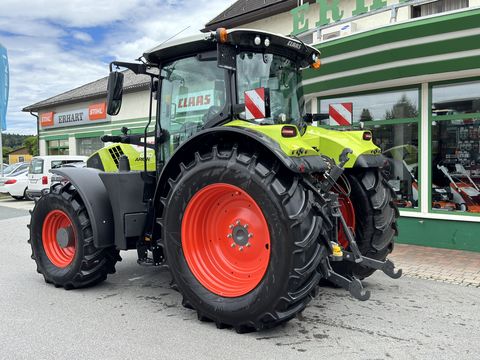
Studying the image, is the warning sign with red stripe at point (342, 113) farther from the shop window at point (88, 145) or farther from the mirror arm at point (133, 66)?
the shop window at point (88, 145)

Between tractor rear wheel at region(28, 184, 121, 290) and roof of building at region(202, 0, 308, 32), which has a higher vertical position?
roof of building at region(202, 0, 308, 32)

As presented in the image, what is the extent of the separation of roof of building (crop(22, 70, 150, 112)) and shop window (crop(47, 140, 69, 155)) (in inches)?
76.7

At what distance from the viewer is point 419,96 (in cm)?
759

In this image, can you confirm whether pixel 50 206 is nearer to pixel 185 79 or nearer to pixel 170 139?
pixel 170 139

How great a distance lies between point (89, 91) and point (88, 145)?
3.08m

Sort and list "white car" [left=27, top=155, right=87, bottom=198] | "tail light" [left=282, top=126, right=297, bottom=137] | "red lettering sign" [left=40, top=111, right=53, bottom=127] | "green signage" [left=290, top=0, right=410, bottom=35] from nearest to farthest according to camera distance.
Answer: "tail light" [left=282, top=126, right=297, bottom=137]
"green signage" [left=290, top=0, right=410, bottom=35]
"white car" [left=27, top=155, right=87, bottom=198]
"red lettering sign" [left=40, top=111, right=53, bottom=127]

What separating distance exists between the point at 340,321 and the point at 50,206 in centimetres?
344

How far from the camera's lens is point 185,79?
15.3 feet

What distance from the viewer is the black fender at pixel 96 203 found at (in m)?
4.76

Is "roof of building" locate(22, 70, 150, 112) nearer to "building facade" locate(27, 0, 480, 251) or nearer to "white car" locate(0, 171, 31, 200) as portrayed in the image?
"white car" locate(0, 171, 31, 200)

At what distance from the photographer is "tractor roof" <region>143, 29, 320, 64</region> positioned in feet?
13.4

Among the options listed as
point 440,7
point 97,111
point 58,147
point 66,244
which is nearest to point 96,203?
point 66,244

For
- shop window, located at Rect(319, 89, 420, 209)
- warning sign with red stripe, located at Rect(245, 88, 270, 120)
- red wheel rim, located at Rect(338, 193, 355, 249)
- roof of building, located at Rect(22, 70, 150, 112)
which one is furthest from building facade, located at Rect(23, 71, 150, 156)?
warning sign with red stripe, located at Rect(245, 88, 270, 120)

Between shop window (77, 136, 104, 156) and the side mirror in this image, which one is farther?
shop window (77, 136, 104, 156)
